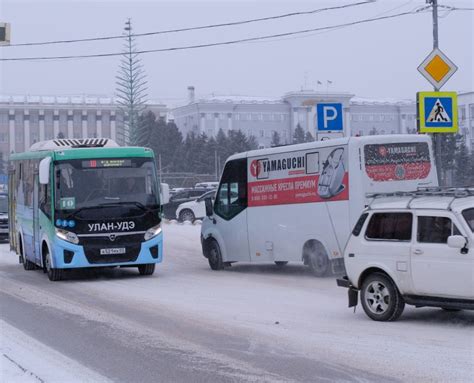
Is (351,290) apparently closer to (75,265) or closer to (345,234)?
(345,234)

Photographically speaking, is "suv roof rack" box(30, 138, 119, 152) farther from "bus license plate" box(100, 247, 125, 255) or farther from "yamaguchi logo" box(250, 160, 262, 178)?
"yamaguchi logo" box(250, 160, 262, 178)

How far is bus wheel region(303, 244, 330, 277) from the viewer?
1800cm

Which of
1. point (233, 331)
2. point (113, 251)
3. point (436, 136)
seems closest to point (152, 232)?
point (113, 251)

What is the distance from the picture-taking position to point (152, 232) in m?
19.0

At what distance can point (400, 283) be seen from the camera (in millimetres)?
11570

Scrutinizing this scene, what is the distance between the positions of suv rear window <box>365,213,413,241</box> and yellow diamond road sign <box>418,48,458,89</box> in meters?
8.01

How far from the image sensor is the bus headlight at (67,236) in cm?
1833

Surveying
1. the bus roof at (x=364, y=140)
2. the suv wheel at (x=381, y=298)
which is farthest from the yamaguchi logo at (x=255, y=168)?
the suv wheel at (x=381, y=298)

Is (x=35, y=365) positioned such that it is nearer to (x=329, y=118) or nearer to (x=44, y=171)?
(x=44, y=171)

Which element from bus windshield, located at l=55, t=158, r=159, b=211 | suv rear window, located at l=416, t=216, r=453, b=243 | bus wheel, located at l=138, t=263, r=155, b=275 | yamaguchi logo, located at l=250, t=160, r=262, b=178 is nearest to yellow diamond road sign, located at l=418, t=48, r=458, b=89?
yamaguchi logo, located at l=250, t=160, r=262, b=178

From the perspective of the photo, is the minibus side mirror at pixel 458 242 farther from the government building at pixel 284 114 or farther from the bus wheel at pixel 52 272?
the government building at pixel 284 114

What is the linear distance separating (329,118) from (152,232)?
5989mm

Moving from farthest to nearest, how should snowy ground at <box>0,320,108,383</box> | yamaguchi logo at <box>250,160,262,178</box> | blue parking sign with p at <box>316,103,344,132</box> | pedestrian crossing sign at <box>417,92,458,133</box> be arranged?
blue parking sign with p at <box>316,103,344,132</box> < yamaguchi logo at <box>250,160,262,178</box> < pedestrian crossing sign at <box>417,92,458,133</box> < snowy ground at <box>0,320,108,383</box>

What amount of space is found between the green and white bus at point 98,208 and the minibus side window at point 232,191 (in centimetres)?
220
